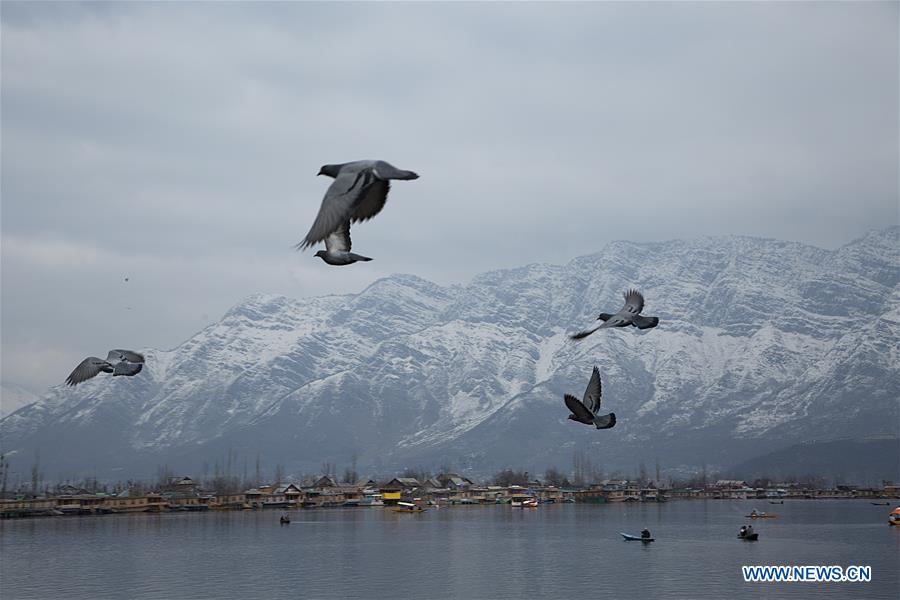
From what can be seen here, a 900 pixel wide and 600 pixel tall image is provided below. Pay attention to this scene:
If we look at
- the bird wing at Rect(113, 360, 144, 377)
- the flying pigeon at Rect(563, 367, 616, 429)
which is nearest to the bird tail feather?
the flying pigeon at Rect(563, 367, 616, 429)

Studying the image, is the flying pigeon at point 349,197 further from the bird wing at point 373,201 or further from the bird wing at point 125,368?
the bird wing at point 125,368

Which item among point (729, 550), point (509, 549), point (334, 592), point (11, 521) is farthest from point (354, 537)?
point (11, 521)

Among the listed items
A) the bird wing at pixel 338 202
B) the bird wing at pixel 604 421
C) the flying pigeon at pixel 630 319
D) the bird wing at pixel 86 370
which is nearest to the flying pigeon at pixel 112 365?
the bird wing at pixel 86 370

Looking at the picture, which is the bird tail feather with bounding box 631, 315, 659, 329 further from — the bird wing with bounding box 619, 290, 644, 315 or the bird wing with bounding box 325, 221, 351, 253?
the bird wing with bounding box 325, 221, 351, 253

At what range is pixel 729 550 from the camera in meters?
98.1

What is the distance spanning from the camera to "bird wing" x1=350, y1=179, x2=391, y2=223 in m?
17.4

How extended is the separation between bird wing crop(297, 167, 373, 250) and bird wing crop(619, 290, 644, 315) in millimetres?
13278

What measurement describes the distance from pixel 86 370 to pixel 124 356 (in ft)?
5.18

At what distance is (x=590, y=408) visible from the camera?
32969 millimetres

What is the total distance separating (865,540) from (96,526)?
357ft

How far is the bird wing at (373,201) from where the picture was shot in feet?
57.2

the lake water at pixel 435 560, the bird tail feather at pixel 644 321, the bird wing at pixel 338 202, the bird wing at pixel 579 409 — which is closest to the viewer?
the bird wing at pixel 338 202


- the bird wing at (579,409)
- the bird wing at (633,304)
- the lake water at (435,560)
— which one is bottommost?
the lake water at (435,560)

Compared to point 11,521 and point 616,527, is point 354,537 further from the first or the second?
point 11,521
